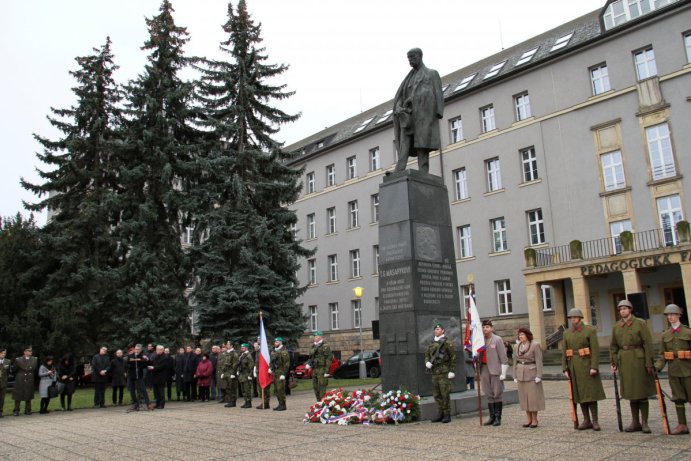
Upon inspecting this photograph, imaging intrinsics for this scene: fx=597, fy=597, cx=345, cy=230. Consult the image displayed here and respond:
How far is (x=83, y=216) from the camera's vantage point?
25.5m

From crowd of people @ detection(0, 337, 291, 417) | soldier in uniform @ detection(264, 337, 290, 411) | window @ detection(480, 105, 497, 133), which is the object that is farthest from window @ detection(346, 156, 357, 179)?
soldier in uniform @ detection(264, 337, 290, 411)

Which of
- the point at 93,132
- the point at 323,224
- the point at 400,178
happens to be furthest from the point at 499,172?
the point at 400,178

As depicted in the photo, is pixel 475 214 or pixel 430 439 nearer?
Answer: pixel 430 439

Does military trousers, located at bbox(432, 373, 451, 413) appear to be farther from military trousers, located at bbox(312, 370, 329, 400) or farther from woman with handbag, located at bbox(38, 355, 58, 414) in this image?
woman with handbag, located at bbox(38, 355, 58, 414)

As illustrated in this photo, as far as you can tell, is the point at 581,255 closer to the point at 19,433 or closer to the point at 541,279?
the point at 541,279

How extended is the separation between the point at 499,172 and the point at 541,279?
8.63m

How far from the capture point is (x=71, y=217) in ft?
88.1

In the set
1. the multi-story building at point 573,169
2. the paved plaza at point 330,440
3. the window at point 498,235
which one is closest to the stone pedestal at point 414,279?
the paved plaza at point 330,440

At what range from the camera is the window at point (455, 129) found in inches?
1468

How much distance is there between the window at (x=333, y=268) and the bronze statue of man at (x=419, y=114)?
31.9 metres

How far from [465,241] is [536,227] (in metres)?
4.86

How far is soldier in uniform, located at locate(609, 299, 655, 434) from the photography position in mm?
7949

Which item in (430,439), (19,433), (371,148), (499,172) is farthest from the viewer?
(371,148)

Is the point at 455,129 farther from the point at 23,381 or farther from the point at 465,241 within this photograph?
the point at 23,381
